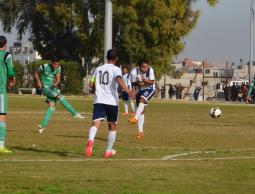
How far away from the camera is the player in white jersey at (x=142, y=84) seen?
853 inches

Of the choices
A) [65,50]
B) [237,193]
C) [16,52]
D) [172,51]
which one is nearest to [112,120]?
[237,193]

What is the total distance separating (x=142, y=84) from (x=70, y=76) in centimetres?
5220

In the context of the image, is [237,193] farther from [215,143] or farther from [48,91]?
[48,91]

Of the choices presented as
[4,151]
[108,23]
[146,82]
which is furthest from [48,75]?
[108,23]

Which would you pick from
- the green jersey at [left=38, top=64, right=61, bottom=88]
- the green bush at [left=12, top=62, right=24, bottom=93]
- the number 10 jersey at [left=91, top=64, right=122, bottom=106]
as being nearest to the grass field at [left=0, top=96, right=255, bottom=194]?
the number 10 jersey at [left=91, top=64, right=122, bottom=106]

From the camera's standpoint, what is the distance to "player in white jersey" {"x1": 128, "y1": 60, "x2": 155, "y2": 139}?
21.7m

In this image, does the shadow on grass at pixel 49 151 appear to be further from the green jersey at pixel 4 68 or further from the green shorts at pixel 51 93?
the green shorts at pixel 51 93

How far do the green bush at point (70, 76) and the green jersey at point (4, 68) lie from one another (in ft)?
184

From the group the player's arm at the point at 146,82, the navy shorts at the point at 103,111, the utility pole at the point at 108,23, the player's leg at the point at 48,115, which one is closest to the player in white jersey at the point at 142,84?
the player's arm at the point at 146,82

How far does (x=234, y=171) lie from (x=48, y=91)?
10.7m

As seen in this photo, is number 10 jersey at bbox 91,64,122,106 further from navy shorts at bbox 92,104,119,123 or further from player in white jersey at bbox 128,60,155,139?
player in white jersey at bbox 128,60,155,139

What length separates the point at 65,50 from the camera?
78938mm

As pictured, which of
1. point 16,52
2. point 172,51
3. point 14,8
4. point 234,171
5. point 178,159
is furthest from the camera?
point 16,52

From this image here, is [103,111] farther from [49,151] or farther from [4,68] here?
[4,68]
